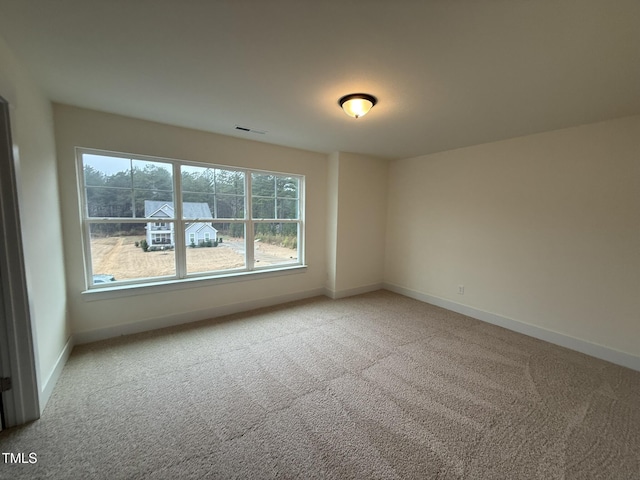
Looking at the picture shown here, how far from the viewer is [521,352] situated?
2.72 metres

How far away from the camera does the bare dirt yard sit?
2877 mm

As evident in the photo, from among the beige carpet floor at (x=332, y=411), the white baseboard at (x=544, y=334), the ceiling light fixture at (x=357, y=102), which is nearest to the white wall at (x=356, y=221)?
the white baseboard at (x=544, y=334)

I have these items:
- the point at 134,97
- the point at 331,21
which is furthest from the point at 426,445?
the point at 134,97

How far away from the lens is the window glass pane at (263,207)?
385cm

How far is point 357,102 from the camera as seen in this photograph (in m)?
2.12

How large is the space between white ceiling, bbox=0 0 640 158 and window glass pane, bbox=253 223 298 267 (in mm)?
1730

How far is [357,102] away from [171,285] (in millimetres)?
2927

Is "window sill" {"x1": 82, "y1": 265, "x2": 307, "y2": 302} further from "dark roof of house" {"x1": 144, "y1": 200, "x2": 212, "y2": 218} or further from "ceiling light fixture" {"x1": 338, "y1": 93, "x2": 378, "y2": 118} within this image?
"ceiling light fixture" {"x1": 338, "y1": 93, "x2": 378, "y2": 118}

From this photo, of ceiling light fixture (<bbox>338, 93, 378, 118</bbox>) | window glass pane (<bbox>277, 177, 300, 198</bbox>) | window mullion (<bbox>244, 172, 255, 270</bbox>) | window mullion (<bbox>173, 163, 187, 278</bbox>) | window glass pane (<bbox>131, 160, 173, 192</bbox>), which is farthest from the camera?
window glass pane (<bbox>277, 177, 300, 198</bbox>)

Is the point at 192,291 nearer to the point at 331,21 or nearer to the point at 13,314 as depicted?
the point at 13,314

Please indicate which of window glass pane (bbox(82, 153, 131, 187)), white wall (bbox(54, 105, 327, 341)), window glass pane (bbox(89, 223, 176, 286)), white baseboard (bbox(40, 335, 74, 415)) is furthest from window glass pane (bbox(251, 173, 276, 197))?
white baseboard (bbox(40, 335, 74, 415))

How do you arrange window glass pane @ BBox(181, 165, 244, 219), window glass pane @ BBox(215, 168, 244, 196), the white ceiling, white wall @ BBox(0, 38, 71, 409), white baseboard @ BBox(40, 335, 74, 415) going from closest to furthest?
the white ceiling → white wall @ BBox(0, 38, 71, 409) → white baseboard @ BBox(40, 335, 74, 415) → window glass pane @ BBox(181, 165, 244, 219) → window glass pane @ BBox(215, 168, 244, 196)

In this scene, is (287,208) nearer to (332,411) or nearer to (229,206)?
(229,206)

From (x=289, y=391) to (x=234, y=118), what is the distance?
2717 millimetres
